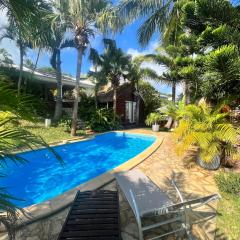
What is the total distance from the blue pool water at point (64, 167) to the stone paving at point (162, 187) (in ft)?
3.81

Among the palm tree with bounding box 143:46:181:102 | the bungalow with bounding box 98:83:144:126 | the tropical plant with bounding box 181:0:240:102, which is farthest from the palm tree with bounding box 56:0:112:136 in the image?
the tropical plant with bounding box 181:0:240:102

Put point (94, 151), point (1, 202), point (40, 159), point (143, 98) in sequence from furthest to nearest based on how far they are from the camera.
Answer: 1. point (143, 98)
2. point (94, 151)
3. point (40, 159)
4. point (1, 202)

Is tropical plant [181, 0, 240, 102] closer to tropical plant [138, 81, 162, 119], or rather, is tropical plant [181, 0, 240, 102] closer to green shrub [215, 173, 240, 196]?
green shrub [215, 173, 240, 196]

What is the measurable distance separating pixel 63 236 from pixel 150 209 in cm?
139

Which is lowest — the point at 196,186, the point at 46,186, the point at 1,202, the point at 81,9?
the point at 46,186

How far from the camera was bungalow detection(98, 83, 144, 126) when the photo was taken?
20.2 m

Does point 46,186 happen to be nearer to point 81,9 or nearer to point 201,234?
point 201,234

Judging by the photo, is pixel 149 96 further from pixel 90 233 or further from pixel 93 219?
pixel 90 233

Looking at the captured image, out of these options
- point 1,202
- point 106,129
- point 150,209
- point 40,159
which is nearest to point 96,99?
point 106,129

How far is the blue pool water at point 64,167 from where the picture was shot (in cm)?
694

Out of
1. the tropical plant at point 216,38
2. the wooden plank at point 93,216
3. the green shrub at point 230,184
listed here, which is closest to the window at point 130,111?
the tropical plant at point 216,38

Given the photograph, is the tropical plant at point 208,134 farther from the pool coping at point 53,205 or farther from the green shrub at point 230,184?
the pool coping at point 53,205

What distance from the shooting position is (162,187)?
5.64 meters

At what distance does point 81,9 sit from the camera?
12.1 m
